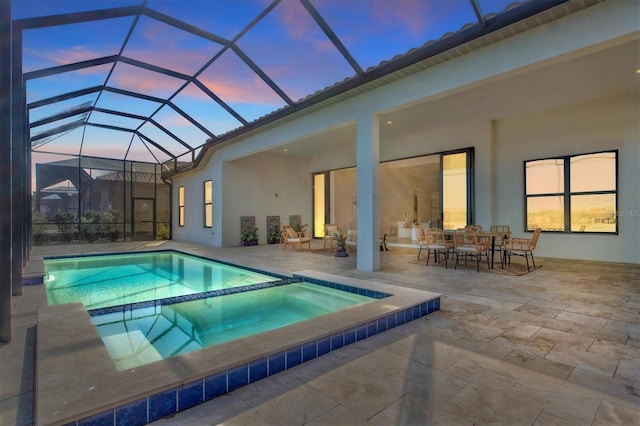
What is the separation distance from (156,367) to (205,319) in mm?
1961

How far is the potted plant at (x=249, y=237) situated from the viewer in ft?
36.9

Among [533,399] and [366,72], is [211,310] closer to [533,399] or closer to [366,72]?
[533,399]

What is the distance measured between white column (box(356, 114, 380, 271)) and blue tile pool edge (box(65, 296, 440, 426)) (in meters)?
2.81

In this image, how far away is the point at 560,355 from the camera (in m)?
2.52

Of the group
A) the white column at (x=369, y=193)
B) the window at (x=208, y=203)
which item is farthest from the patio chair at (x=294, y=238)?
the white column at (x=369, y=193)

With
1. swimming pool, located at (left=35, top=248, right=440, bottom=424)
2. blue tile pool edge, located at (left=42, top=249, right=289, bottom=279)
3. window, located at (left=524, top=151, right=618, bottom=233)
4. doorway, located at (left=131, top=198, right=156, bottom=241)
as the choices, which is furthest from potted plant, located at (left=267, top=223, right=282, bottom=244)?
swimming pool, located at (left=35, top=248, right=440, bottom=424)

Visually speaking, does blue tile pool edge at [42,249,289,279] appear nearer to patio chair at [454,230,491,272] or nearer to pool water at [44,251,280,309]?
pool water at [44,251,280,309]

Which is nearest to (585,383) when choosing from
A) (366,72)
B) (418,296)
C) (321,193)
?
(418,296)

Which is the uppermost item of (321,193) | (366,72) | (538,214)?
(366,72)

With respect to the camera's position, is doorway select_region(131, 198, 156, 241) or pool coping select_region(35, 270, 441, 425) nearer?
pool coping select_region(35, 270, 441, 425)

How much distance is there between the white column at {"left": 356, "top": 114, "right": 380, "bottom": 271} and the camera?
19.1 feet

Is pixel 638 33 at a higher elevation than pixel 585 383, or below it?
higher

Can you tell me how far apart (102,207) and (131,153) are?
244cm

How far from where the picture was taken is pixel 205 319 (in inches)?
155
